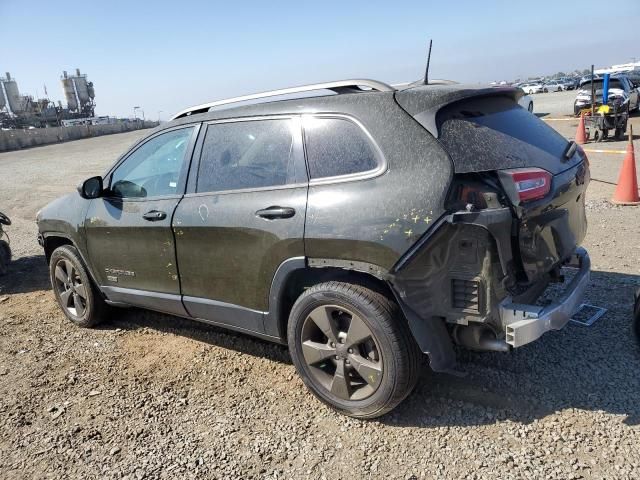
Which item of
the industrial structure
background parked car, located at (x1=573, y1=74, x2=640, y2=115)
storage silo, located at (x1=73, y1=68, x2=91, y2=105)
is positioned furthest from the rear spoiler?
storage silo, located at (x1=73, y1=68, x2=91, y2=105)

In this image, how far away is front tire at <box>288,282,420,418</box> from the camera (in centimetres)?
287

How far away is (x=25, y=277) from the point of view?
6.64 meters

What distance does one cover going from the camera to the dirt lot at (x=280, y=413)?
9.04 ft

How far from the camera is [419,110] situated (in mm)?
2846

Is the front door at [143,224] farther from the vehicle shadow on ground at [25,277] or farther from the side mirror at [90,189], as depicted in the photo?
the vehicle shadow on ground at [25,277]

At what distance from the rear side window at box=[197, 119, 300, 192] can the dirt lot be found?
1.38 m

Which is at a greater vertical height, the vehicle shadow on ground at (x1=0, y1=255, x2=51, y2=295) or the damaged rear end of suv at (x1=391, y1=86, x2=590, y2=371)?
the damaged rear end of suv at (x1=391, y1=86, x2=590, y2=371)

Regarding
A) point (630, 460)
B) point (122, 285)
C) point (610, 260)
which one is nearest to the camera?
point (630, 460)

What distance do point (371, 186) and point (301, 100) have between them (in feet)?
2.75

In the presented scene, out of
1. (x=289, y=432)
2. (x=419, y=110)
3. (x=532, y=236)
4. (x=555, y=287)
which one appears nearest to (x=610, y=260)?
(x=555, y=287)

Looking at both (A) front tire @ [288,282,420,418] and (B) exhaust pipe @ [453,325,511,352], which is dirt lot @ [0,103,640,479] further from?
(B) exhaust pipe @ [453,325,511,352]

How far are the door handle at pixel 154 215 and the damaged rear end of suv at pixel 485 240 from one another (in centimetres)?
189

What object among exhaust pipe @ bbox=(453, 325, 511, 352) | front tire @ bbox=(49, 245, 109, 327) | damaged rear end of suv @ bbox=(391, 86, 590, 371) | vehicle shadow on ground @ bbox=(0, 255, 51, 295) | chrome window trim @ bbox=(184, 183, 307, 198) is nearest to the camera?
damaged rear end of suv @ bbox=(391, 86, 590, 371)

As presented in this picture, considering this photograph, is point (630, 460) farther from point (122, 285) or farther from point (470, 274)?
point (122, 285)
